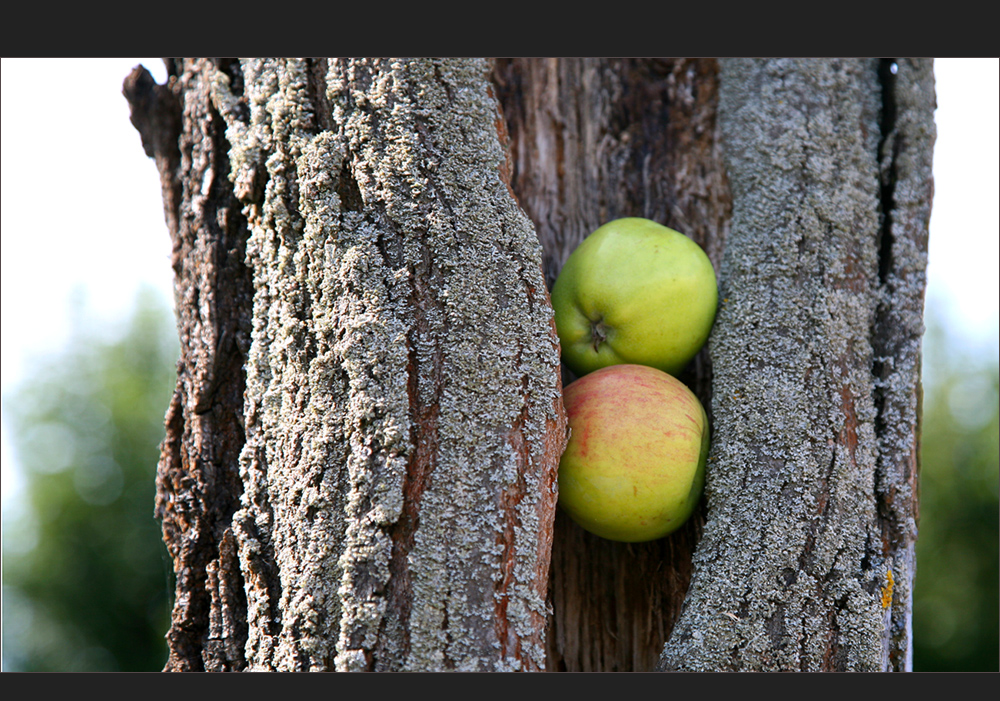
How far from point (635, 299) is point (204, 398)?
93cm

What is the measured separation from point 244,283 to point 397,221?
1.48 ft

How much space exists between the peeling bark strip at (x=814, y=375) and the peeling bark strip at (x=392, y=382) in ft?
1.30

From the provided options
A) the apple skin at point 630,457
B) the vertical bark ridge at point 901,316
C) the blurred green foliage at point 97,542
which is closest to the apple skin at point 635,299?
the apple skin at point 630,457

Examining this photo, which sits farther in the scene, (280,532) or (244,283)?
(244,283)

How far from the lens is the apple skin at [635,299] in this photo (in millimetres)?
1397

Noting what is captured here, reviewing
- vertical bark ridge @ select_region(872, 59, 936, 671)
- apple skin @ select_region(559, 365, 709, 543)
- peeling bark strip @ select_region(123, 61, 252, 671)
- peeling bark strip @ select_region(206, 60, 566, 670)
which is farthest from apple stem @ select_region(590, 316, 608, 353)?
peeling bark strip @ select_region(123, 61, 252, 671)

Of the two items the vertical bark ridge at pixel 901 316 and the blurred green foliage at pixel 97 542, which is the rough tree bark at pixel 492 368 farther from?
the blurred green foliage at pixel 97 542

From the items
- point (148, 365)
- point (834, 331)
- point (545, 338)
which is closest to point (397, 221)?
point (545, 338)

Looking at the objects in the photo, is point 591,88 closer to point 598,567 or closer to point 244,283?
point 244,283

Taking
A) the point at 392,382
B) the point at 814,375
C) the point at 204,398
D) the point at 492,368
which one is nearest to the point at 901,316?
the point at 814,375

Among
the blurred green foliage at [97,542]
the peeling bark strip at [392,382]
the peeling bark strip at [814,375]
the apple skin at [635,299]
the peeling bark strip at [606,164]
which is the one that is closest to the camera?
the peeling bark strip at [392,382]

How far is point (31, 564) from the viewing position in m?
4.82

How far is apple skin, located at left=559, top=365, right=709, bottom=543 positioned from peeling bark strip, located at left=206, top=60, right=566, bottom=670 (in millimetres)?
102

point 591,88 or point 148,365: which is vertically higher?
point 591,88
